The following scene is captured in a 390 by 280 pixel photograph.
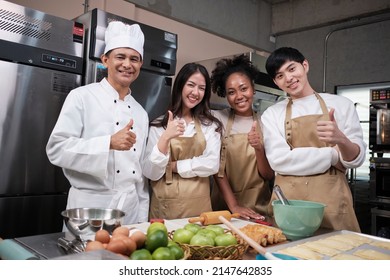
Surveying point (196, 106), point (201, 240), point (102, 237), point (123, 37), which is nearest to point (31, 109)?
point (123, 37)

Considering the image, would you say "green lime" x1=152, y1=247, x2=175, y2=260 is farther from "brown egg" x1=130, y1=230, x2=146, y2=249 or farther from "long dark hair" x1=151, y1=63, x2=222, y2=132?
"long dark hair" x1=151, y1=63, x2=222, y2=132

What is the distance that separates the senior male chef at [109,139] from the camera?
137cm

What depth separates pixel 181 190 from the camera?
1658mm

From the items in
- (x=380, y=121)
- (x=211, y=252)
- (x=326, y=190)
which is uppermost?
(x=380, y=121)

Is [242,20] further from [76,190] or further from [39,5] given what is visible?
[76,190]

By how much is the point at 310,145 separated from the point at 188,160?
59 cm

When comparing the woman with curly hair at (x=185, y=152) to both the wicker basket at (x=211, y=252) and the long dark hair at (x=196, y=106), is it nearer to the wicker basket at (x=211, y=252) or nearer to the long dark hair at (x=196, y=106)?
the long dark hair at (x=196, y=106)

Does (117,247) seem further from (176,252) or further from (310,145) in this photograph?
(310,145)

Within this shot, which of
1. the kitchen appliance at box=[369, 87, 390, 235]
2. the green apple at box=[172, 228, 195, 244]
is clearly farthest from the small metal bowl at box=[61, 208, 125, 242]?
the kitchen appliance at box=[369, 87, 390, 235]

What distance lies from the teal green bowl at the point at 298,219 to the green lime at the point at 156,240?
1.48 feet

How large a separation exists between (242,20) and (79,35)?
275 cm

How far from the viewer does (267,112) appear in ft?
5.53

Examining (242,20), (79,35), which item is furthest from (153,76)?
(242,20)

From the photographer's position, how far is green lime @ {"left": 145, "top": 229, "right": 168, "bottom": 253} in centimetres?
81
